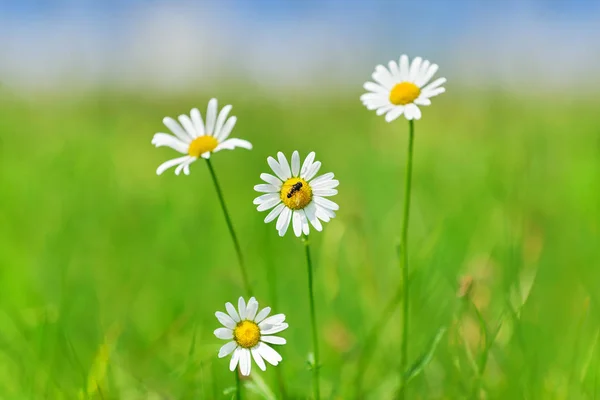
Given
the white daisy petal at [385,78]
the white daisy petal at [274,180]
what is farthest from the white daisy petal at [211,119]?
the white daisy petal at [385,78]

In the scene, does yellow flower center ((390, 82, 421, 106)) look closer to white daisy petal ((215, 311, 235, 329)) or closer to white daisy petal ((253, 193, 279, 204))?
white daisy petal ((253, 193, 279, 204))

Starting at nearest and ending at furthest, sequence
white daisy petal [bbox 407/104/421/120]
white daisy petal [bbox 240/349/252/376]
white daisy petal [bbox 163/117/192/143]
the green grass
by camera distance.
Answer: white daisy petal [bbox 240/349/252/376]
white daisy petal [bbox 407/104/421/120]
white daisy petal [bbox 163/117/192/143]
the green grass

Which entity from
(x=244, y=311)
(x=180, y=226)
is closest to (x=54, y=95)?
(x=180, y=226)

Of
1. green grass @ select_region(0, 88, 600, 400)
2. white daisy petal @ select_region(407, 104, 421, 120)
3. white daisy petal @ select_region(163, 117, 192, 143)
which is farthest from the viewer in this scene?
green grass @ select_region(0, 88, 600, 400)

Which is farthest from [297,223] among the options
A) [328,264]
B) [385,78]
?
[328,264]

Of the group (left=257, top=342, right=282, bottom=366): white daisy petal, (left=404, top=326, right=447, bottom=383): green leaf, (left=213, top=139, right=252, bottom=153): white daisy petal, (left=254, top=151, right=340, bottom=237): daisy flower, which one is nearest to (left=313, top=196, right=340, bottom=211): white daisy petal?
(left=254, top=151, right=340, bottom=237): daisy flower
